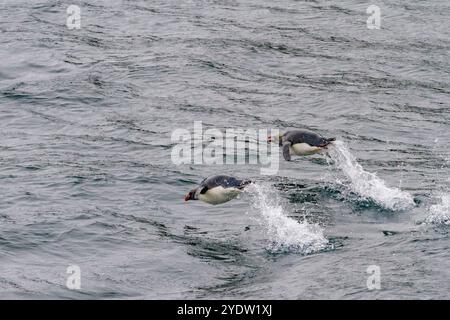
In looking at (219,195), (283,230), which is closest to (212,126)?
(219,195)

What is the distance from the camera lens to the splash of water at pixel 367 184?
16406 mm

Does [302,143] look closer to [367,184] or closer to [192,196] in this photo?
[367,184]

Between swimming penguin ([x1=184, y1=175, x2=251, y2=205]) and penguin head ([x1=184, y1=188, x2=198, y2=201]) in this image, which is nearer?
swimming penguin ([x1=184, y1=175, x2=251, y2=205])

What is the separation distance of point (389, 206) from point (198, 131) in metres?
5.93

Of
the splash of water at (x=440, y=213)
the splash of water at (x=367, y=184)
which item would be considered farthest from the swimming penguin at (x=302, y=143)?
the splash of water at (x=440, y=213)

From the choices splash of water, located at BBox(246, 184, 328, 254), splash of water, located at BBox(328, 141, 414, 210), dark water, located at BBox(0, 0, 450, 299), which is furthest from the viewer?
splash of water, located at BBox(328, 141, 414, 210)

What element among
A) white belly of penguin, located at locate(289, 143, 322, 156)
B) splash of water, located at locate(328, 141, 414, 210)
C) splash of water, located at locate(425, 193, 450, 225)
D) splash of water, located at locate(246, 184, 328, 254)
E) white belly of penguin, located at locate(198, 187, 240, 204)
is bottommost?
splash of water, located at locate(246, 184, 328, 254)

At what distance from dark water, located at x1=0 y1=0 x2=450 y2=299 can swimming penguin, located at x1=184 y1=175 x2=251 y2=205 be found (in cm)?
63

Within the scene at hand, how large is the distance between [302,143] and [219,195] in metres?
1.86

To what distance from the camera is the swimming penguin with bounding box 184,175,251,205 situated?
1527 cm

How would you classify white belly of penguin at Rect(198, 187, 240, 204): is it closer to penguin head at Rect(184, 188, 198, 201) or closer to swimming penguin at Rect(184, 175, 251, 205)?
swimming penguin at Rect(184, 175, 251, 205)

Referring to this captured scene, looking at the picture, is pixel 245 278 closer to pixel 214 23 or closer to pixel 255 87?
pixel 255 87

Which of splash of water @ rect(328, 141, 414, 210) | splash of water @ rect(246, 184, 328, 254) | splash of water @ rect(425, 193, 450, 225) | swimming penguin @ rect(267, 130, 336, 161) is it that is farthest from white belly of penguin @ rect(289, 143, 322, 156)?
splash of water @ rect(425, 193, 450, 225)

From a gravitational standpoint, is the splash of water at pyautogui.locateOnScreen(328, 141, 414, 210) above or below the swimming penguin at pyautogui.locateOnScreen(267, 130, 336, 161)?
below
